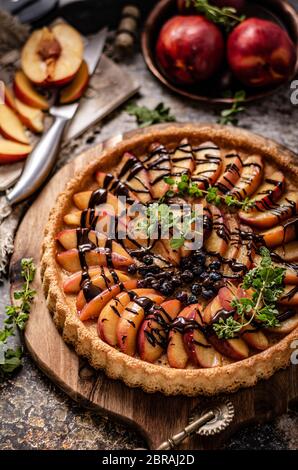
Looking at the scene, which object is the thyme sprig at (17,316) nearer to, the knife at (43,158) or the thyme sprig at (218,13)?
the knife at (43,158)

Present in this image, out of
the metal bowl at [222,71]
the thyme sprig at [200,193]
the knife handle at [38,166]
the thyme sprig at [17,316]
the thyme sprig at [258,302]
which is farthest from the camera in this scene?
the metal bowl at [222,71]

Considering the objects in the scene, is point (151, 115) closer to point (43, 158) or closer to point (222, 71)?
point (222, 71)

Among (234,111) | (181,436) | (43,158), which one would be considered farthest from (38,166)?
(181,436)

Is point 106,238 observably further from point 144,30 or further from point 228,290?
point 144,30

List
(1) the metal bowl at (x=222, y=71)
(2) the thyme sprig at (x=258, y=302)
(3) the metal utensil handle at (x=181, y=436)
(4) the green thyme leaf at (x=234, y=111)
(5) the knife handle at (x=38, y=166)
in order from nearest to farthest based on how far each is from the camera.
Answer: (3) the metal utensil handle at (x=181, y=436) → (2) the thyme sprig at (x=258, y=302) → (5) the knife handle at (x=38, y=166) → (4) the green thyme leaf at (x=234, y=111) → (1) the metal bowl at (x=222, y=71)

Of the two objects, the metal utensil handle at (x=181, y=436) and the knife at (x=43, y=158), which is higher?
the knife at (x=43, y=158)

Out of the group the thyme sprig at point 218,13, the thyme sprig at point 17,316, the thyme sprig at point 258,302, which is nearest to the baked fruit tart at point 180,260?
the thyme sprig at point 258,302
